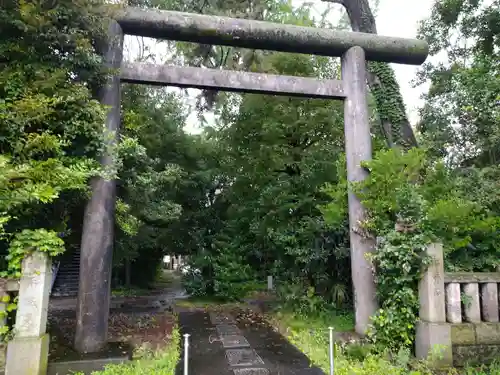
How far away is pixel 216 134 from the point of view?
1462 cm

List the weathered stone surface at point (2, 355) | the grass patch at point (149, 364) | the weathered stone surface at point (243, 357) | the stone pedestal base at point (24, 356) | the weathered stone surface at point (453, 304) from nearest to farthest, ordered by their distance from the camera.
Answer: the stone pedestal base at point (24, 356) < the weathered stone surface at point (2, 355) < the grass patch at point (149, 364) < the weathered stone surface at point (453, 304) < the weathered stone surface at point (243, 357)

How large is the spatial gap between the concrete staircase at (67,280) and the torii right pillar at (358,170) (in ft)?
37.4

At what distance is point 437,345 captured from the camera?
15.9 feet

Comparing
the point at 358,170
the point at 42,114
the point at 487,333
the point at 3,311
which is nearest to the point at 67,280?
the point at 3,311

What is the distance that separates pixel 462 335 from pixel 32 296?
5.91m

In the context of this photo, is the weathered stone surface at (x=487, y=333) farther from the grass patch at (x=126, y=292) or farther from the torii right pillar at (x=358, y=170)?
the grass patch at (x=126, y=292)

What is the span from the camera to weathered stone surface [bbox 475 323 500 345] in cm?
509

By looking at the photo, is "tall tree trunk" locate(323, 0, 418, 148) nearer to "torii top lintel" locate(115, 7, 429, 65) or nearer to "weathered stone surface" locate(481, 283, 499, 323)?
"torii top lintel" locate(115, 7, 429, 65)

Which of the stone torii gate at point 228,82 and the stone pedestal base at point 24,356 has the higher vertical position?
the stone torii gate at point 228,82

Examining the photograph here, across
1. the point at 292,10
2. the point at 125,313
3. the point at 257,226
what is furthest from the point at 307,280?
the point at 292,10

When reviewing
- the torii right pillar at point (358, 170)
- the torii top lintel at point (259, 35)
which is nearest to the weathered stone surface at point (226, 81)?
the torii right pillar at point (358, 170)

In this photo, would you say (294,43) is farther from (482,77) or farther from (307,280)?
(307,280)

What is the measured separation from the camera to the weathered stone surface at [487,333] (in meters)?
5.09

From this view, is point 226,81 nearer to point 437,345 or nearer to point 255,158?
point 255,158
